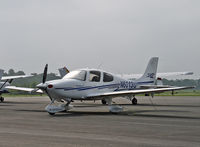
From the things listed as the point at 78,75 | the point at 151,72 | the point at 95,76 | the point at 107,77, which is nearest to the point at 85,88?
the point at 78,75

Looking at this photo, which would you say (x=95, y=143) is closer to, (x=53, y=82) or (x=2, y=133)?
(x=2, y=133)

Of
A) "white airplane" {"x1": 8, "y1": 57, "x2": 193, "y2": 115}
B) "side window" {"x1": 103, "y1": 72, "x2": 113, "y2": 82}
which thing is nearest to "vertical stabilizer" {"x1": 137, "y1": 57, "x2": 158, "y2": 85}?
"white airplane" {"x1": 8, "y1": 57, "x2": 193, "y2": 115}

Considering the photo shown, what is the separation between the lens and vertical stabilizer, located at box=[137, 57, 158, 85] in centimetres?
3105

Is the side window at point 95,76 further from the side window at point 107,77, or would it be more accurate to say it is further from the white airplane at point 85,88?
the side window at point 107,77

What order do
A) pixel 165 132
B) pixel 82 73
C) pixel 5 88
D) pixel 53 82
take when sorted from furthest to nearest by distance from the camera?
pixel 5 88 → pixel 82 73 → pixel 53 82 → pixel 165 132

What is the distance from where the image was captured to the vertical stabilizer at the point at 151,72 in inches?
1223

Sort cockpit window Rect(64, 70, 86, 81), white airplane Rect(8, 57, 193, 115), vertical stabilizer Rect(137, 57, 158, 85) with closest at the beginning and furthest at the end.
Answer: white airplane Rect(8, 57, 193, 115)
cockpit window Rect(64, 70, 86, 81)
vertical stabilizer Rect(137, 57, 158, 85)

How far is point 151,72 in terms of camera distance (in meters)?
32.2

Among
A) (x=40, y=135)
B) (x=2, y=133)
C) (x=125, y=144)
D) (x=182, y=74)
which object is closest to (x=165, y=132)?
(x=125, y=144)

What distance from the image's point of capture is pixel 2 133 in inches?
446

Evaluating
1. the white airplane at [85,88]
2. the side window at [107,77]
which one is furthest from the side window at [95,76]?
the side window at [107,77]

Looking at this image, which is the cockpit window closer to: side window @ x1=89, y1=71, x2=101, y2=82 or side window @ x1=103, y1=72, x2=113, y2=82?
side window @ x1=89, y1=71, x2=101, y2=82

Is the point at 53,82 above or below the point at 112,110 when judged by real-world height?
above

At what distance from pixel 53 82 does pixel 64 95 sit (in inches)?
35.3
